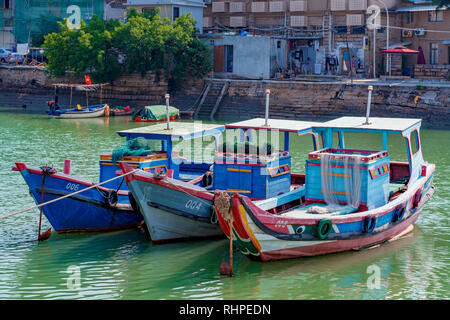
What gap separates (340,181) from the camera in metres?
15.5

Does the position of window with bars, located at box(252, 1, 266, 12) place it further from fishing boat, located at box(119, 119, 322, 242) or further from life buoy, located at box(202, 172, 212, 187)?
fishing boat, located at box(119, 119, 322, 242)

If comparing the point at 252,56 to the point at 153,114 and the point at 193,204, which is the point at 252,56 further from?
the point at 193,204

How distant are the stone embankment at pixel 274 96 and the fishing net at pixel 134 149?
25.2 meters

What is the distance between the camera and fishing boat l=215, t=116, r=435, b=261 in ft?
45.6

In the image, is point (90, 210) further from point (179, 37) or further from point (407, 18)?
point (407, 18)

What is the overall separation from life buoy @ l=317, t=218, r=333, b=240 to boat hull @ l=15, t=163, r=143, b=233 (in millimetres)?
Result: 4505

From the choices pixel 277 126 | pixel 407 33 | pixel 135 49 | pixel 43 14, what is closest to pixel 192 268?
pixel 277 126

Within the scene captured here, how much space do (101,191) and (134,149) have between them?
57.7 inches

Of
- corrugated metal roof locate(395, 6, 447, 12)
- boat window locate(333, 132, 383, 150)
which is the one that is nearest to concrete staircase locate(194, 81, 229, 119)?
boat window locate(333, 132, 383, 150)

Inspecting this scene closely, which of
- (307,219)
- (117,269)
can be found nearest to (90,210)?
(117,269)

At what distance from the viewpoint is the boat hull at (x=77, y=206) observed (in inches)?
631
